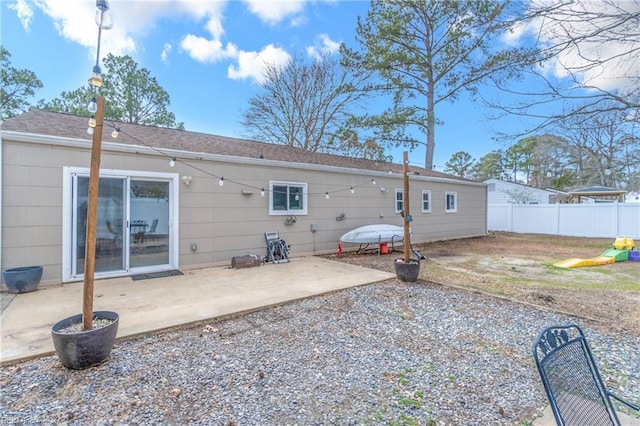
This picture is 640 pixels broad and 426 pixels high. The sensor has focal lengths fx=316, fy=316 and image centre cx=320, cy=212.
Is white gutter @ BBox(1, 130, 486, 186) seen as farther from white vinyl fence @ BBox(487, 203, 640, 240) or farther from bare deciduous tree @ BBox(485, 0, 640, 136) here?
white vinyl fence @ BBox(487, 203, 640, 240)

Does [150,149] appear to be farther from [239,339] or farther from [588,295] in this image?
[588,295]

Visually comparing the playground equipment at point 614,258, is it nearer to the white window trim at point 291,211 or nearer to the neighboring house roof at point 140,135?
the white window trim at point 291,211

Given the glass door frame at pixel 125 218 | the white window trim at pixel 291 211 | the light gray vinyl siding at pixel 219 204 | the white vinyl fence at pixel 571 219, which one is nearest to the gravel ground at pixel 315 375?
the glass door frame at pixel 125 218

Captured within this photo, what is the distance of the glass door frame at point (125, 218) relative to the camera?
207 inches

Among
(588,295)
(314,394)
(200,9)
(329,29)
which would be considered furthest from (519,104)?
(329,29)

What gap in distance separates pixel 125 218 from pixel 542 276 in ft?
26.9

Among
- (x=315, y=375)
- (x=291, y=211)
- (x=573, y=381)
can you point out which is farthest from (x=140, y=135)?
(x=573, y=381)

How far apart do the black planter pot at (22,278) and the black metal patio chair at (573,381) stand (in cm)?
627

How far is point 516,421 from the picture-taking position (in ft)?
6.90

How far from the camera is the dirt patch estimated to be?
4.38 meters

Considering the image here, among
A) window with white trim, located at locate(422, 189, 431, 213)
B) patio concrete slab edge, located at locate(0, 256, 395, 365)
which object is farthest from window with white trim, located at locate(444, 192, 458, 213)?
patio concrete slab edge, located at locate(0, 256, 395, 365)

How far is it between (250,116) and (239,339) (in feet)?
50.2

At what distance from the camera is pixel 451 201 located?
515 inches

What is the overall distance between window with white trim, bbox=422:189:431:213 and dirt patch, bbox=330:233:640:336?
1444 mm
